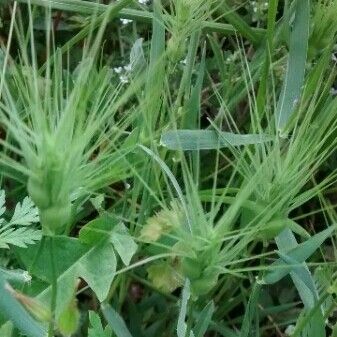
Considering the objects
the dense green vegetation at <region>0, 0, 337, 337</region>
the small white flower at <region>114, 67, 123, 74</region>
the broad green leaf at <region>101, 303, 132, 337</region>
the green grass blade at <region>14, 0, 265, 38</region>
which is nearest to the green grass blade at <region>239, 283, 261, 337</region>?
the dense green vegetation at <region>0, 0, 337, 337</region>

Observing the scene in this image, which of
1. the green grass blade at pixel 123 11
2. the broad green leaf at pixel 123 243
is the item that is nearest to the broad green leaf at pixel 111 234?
the broad green leaf at pixel 123 243

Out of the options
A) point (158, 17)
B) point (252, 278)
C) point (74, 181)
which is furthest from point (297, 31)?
point (74, 181)

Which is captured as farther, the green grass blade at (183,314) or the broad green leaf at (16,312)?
the green grass blade at (183,314)

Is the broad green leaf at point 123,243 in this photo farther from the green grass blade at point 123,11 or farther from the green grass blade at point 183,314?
the green grass blade at point 123,11

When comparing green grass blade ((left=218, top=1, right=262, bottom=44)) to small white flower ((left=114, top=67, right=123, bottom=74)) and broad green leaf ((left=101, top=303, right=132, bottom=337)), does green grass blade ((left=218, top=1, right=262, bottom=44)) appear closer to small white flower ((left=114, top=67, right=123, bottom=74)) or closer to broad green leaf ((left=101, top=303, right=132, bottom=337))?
small white flower ((left=114, top=67, right=123, bottom=74))

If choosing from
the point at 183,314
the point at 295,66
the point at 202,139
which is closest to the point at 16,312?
the point at 183,314

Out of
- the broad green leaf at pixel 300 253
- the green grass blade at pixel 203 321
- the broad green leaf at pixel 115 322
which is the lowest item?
the broad green leaf at pixel 115 322

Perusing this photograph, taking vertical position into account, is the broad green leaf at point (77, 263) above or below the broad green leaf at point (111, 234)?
below
